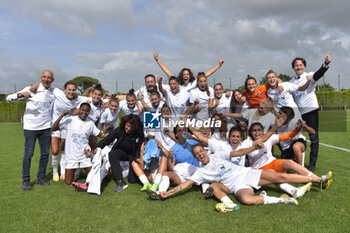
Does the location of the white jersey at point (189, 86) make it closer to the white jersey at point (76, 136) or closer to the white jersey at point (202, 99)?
the white jersey at point (202, 99)

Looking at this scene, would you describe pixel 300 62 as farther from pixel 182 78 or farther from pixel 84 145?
pixel 84 145

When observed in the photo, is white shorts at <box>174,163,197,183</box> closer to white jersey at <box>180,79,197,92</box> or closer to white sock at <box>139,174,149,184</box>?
white sock at <box>139,174,149,184</box>

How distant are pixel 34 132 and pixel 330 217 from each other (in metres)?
4.75

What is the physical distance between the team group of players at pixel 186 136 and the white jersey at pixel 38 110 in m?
0.02

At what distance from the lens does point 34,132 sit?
14.6 ft

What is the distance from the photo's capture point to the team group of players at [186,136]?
380 centimetres

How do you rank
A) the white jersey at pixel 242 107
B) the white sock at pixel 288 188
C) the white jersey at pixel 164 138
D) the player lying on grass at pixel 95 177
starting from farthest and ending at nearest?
the white jersey at pixel 242 107 → the white jersey at pixel 164 138 → the player lying on grass at pixel 95 177 → the white sock at pixel 288 188

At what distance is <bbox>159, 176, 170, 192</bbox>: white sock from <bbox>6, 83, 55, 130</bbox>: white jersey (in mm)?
2403

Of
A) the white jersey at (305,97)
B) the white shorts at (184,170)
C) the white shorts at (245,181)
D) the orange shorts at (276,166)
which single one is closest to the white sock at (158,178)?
the white shorts at (184,170)

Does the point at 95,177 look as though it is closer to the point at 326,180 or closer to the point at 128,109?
the point at 128,109

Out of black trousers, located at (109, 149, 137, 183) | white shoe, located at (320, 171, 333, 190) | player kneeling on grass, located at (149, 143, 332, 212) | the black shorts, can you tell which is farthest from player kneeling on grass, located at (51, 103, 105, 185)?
white shoe, located at (320, 171, 333, 190)

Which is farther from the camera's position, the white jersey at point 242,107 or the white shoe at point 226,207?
the white jersey at point 242,107

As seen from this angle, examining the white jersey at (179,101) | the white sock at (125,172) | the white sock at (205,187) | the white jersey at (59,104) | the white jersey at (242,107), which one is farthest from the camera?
the white jersey at (179,101)

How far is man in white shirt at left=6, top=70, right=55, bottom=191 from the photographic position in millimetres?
4363
